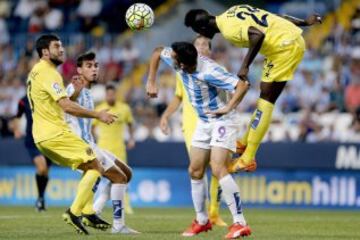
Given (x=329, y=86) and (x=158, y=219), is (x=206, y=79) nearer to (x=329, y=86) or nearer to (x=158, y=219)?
(x=158, y=219)

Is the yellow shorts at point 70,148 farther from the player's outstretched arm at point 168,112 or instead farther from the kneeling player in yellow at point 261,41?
the player's outstretched arm at point 168,112

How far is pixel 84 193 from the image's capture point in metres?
13.2

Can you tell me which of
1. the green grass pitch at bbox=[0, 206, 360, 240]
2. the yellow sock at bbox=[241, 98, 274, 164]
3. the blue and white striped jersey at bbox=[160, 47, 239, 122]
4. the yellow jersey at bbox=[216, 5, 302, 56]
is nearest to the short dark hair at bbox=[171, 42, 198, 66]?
the blue and white striped jersey at bbox=[160, 47, 239, 122]

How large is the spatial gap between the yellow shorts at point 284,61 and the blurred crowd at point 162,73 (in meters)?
9.99

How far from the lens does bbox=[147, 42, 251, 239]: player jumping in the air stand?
1262cm

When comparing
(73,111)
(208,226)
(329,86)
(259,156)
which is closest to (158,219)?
(208,226)

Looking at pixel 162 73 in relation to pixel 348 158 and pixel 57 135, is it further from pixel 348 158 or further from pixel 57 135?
pixel 57 135

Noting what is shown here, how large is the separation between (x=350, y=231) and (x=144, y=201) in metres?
9.84

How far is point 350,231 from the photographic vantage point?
1430 cm

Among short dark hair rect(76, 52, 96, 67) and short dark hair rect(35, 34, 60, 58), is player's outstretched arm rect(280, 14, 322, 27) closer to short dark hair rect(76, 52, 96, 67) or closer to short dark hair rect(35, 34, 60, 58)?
short dark hair rect(76, 52, 96, 67)

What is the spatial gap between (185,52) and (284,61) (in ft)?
4.90

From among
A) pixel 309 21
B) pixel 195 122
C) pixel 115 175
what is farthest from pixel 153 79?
pixel 195 122

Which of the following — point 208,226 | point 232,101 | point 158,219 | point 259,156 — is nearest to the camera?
point 232,101

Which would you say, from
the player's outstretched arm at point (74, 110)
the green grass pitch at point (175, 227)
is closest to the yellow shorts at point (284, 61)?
the green grass pitch at point (175, 227)
